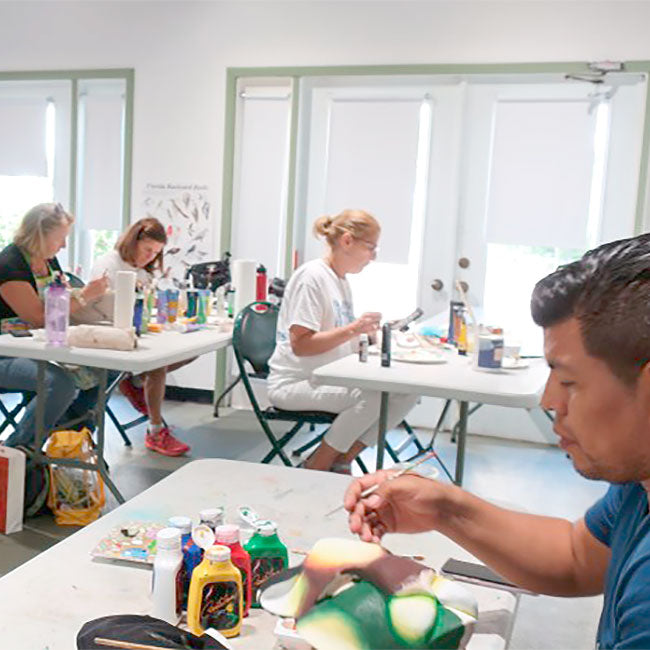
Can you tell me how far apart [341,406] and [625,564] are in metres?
2.63

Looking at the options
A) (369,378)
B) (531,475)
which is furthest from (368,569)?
(531,475)

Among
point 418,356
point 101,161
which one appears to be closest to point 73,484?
point 418,356

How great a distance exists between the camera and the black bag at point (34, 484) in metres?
3.39

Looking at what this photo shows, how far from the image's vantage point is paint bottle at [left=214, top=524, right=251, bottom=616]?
3.79 ft

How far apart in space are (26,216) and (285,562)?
2.92 metres

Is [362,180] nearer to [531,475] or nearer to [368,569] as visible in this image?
[531,475]

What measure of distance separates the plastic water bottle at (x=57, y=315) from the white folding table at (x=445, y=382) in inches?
41.8

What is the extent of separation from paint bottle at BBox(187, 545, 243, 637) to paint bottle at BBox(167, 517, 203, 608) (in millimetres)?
37

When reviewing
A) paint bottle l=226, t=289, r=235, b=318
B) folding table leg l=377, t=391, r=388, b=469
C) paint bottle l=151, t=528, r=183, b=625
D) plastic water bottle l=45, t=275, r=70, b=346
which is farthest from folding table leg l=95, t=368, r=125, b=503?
paint bottle l=151, t=528, r=183, b=625

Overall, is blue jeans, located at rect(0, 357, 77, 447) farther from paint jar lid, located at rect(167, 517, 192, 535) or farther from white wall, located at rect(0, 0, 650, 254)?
paint jar lid, located at rect(167, 517, 192, 535)

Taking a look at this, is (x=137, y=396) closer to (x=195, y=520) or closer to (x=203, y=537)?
(x=195, y=520)

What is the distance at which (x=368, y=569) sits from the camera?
0.91m

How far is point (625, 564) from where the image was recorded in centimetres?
95

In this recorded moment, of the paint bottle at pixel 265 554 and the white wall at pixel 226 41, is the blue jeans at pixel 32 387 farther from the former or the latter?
the paint bottle at pixel 265 554
